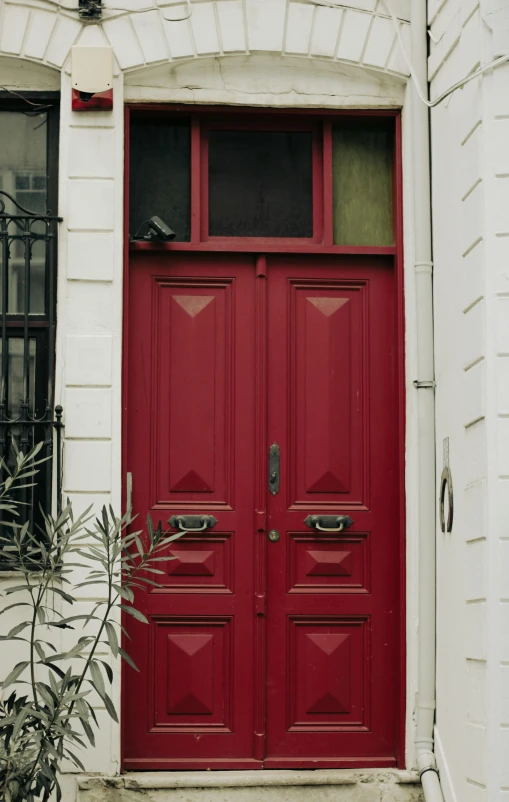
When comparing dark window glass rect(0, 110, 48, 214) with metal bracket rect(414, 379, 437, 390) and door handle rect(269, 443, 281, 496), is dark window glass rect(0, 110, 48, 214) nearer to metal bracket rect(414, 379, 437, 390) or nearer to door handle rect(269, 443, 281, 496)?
door handle rect(269, 443, 281, 496)

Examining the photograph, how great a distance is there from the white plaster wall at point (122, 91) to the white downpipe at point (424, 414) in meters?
0.07

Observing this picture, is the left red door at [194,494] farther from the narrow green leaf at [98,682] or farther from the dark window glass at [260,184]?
the narrow green leaf at [98,682]

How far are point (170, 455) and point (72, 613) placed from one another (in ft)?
3.15

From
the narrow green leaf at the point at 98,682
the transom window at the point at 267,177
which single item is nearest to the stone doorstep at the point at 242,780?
the narrow green leaf at the point at 98,682

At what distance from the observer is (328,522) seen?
232 inches

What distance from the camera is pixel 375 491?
19.5 feet

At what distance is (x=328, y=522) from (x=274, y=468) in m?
0.40

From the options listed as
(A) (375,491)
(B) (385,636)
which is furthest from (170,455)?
(B) (385,636)

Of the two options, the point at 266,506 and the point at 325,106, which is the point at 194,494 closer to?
the point at 266,506

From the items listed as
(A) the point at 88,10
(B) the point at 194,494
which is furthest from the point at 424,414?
(A) the point at 88,10

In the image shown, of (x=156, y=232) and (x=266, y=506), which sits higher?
(x=156, y=232)

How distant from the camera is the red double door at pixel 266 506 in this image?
229 inches

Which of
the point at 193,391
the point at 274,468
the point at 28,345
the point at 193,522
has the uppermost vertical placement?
the point at 28,345

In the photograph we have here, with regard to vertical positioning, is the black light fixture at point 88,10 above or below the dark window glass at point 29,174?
above
